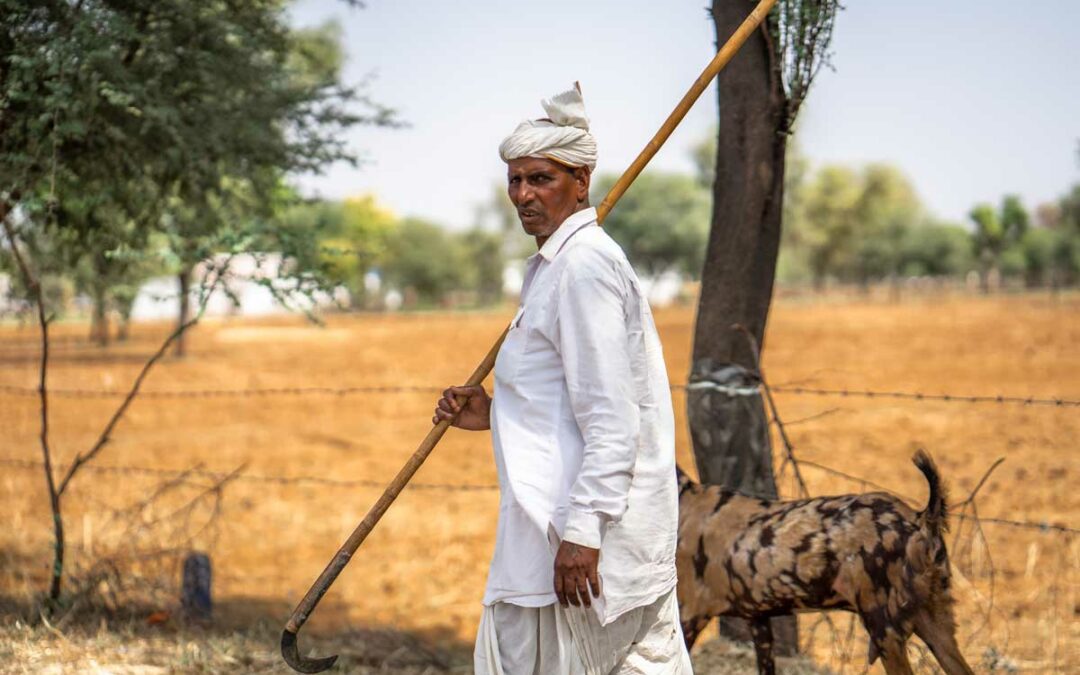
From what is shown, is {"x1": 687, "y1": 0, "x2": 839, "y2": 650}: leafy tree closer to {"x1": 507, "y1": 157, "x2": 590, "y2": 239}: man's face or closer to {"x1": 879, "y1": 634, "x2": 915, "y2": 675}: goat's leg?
{"x1": 879, "y1": 634, "x2": 915, "y2": 675}: goat's leg

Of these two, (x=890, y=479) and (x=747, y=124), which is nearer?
(x=747, y=124)

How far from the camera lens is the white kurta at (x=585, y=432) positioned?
100 inches

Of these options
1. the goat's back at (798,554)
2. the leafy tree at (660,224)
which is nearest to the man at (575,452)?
Result: the goat's back at (798,554)

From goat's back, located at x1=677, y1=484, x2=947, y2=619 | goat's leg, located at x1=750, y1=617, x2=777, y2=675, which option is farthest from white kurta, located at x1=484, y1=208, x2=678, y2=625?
goat's leg, located at x1=750, y1=617, x2=777, y2=675

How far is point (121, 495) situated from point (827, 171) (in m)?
74.5

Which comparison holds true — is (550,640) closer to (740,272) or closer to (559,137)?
(559,137)

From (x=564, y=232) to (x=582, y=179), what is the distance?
198mm

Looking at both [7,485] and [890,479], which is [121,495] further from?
[890,479]

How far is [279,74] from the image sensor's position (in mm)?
6840

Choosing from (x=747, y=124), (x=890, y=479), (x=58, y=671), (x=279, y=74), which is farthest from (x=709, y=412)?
(x=890, y=479)

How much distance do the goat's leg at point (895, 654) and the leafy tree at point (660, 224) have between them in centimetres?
6240

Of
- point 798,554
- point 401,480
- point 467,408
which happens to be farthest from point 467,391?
point 798,554

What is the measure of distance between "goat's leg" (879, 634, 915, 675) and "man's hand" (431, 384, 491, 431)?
160cm

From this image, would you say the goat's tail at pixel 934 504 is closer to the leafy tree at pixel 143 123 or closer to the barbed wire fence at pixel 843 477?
the barbed wire fence at pixel 843 477
